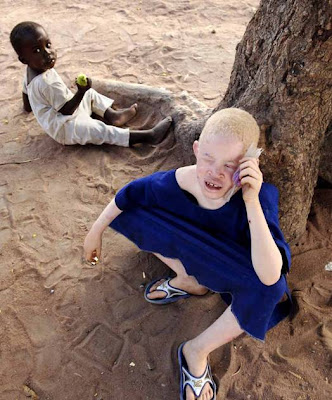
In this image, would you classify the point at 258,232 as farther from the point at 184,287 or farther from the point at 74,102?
the point at 74,102

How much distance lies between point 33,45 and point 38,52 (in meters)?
0.07

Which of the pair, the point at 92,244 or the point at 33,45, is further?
the point at 33,45

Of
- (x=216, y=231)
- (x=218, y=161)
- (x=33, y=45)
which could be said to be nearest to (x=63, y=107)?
(x=33, y=45)

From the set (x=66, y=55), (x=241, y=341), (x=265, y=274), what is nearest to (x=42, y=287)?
(x=241, y=341)

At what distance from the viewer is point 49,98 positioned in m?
3.56

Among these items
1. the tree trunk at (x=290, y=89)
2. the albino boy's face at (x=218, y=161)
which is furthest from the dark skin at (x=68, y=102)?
the albino boy's face at (x=218, y=161)

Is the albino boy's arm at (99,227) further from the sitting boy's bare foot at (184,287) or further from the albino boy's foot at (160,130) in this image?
the albino boy's foot at (160,130)

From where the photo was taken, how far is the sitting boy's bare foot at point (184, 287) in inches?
101

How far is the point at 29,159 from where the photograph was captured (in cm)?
376

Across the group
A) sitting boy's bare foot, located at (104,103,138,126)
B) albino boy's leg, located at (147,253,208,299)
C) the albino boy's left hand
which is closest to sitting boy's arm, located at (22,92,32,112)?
sitting boy's bare foot, located at (104,103,138,126)

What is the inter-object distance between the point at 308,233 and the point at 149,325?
1.26 m

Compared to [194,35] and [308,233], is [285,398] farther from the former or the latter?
[194,35]

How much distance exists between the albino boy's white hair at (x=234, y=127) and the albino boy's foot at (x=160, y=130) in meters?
1.85

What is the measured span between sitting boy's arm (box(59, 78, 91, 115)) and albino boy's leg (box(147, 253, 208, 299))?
5.48 feet
